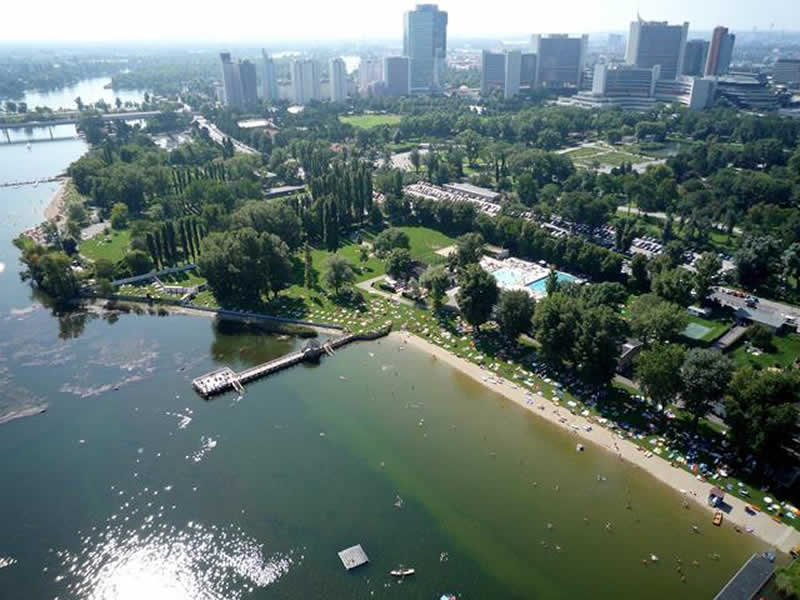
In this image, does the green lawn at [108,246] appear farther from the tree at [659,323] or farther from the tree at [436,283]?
the tree at [659,323]

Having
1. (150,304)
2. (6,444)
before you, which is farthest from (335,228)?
(6,444)

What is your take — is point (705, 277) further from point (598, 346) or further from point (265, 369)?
point (265, 369)

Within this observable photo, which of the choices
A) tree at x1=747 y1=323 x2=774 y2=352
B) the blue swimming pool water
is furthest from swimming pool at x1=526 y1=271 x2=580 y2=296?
tree at x1=747 y1=323 x2=774 y2=352

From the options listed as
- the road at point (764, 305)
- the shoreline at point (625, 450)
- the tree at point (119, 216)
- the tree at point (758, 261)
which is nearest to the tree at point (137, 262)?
the tree at point (119, 216)

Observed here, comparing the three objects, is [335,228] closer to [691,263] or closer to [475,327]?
[475,327]

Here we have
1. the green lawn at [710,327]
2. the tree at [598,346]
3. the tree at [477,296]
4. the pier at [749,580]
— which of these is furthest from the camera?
the green lawn at [710,327]

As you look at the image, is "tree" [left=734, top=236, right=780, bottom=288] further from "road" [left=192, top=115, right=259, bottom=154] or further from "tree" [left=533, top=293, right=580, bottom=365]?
"road" [left=192, top=115, right=259, bottom=154]
